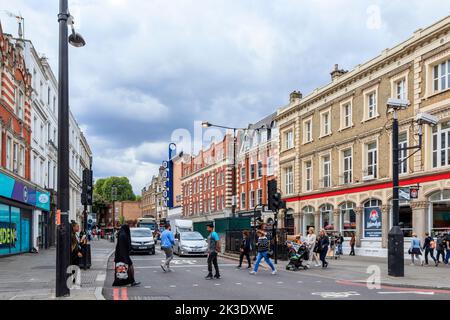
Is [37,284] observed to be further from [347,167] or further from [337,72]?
[337,72]

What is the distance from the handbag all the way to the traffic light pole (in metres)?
2.70

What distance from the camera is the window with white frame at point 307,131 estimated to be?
38250 mm

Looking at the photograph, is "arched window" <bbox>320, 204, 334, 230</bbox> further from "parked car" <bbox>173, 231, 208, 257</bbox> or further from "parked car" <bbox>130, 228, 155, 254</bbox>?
"parked car" <bbox>130, 228, 155, 254</bbox>

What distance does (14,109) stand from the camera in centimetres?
2873

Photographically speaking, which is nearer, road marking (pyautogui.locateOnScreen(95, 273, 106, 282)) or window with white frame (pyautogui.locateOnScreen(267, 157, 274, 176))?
road marking (pyautogui.locateOnScreen(95, 273, 106, 282))

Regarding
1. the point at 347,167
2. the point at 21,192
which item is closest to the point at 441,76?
the point at 347,167

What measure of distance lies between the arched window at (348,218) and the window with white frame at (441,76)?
960 cm

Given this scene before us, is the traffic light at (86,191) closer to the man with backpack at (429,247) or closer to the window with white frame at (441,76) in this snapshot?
the man with backpack at (429,247)

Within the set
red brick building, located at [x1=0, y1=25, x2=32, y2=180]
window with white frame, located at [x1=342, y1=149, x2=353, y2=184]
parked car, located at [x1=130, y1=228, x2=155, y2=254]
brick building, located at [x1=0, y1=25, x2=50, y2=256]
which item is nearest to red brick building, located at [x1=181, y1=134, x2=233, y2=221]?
window with white frame, located at [x1=342, y1=149, x2=353, y2=184]

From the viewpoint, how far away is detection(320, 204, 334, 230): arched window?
116 ft

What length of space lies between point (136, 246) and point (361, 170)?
13952 millimetres

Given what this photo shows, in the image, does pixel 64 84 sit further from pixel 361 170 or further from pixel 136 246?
pixel 361 170

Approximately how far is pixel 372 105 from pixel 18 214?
21246mm
